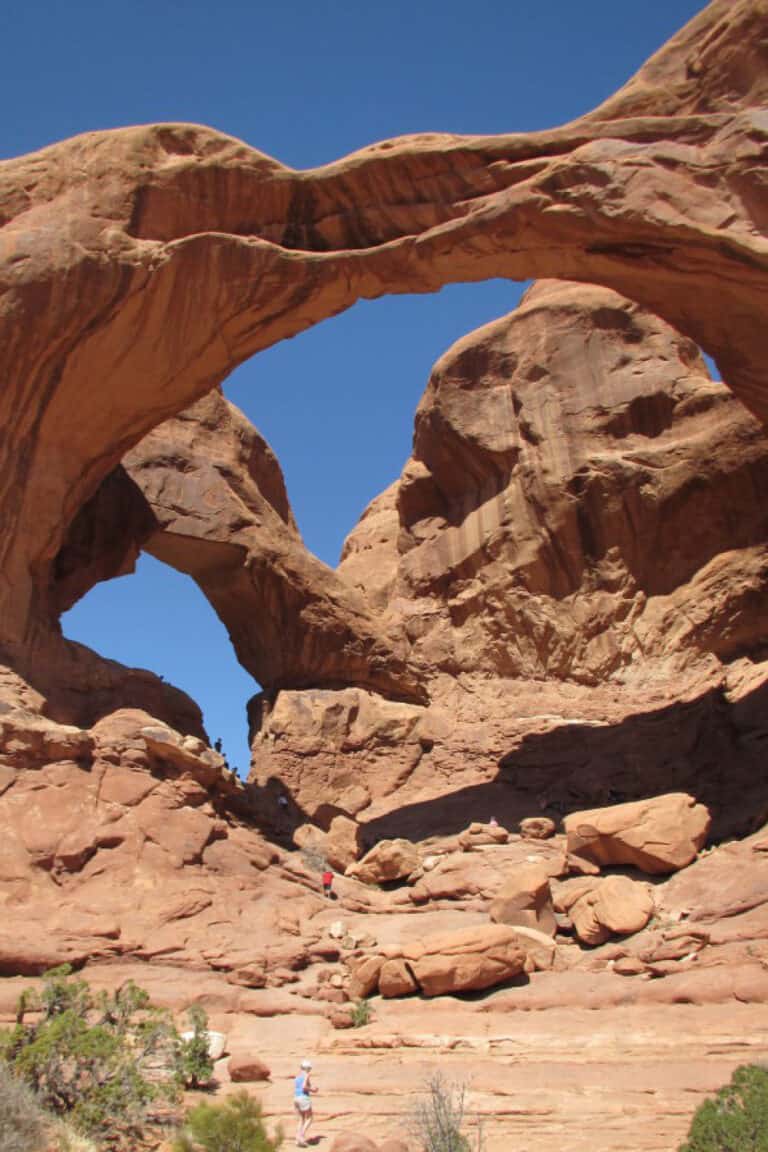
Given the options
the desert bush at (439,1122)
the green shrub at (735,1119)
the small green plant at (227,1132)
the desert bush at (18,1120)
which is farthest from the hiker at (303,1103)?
the green shrub at (735,1119)

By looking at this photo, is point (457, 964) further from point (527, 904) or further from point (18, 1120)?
point (18, 1120)

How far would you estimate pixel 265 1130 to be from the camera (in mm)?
8523

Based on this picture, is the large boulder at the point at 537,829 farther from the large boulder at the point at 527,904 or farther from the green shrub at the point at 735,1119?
the green shrub at the point at 735,1119

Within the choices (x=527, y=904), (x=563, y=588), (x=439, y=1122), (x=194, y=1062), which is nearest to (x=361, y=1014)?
(x=194, y=1062)

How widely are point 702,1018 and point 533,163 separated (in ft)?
38.8

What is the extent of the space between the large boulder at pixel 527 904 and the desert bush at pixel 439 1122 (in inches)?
158

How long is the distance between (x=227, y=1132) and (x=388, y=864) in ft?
28.1

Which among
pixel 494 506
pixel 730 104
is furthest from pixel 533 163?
pixel 494 506

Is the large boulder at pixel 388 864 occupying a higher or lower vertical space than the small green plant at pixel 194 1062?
higher

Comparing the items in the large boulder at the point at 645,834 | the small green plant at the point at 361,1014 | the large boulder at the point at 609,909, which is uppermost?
the large boulder at the point at 645,834

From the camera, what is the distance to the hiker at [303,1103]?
877 cm

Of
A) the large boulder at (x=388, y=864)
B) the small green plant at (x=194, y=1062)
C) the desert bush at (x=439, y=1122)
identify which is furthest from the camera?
the large boulder at (x=388, y=864)

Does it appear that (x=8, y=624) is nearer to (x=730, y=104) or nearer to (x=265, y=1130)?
(x=265, y=1130)

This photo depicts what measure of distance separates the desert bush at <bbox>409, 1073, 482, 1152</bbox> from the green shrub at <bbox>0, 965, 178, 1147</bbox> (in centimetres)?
205
